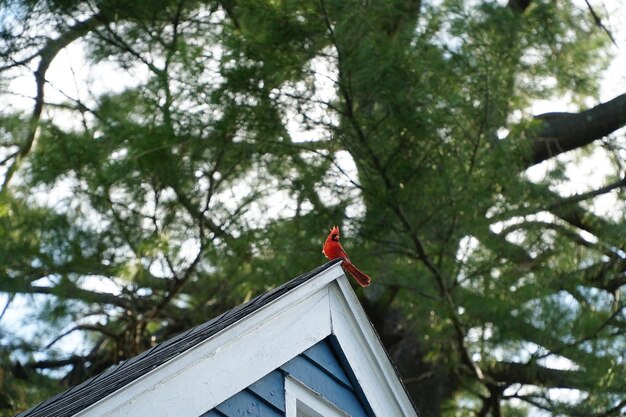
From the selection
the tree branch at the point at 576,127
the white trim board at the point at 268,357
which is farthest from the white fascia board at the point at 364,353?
the tree branch at the point at 576,127

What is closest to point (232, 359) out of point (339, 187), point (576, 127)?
point (339, 187)

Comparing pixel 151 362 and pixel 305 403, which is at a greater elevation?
pixel 151 362

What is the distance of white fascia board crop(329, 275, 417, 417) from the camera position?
4180 mm

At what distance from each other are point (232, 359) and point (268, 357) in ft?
0.59

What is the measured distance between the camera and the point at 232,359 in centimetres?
367

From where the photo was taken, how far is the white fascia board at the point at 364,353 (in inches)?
165

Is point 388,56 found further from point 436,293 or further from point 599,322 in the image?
point 599,322

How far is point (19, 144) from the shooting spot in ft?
33.8

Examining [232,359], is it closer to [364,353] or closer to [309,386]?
[309,386]

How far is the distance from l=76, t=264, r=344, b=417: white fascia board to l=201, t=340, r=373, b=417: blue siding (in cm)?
4

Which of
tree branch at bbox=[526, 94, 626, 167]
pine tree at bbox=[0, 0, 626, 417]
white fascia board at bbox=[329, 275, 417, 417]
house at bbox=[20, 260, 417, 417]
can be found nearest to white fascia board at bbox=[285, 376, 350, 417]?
house at bbox=[20, 260, 417, 417]

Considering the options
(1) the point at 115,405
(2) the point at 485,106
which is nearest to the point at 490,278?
(2) the point at 485,106

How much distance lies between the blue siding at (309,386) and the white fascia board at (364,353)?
0.13 feet

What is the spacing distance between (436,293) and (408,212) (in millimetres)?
648
